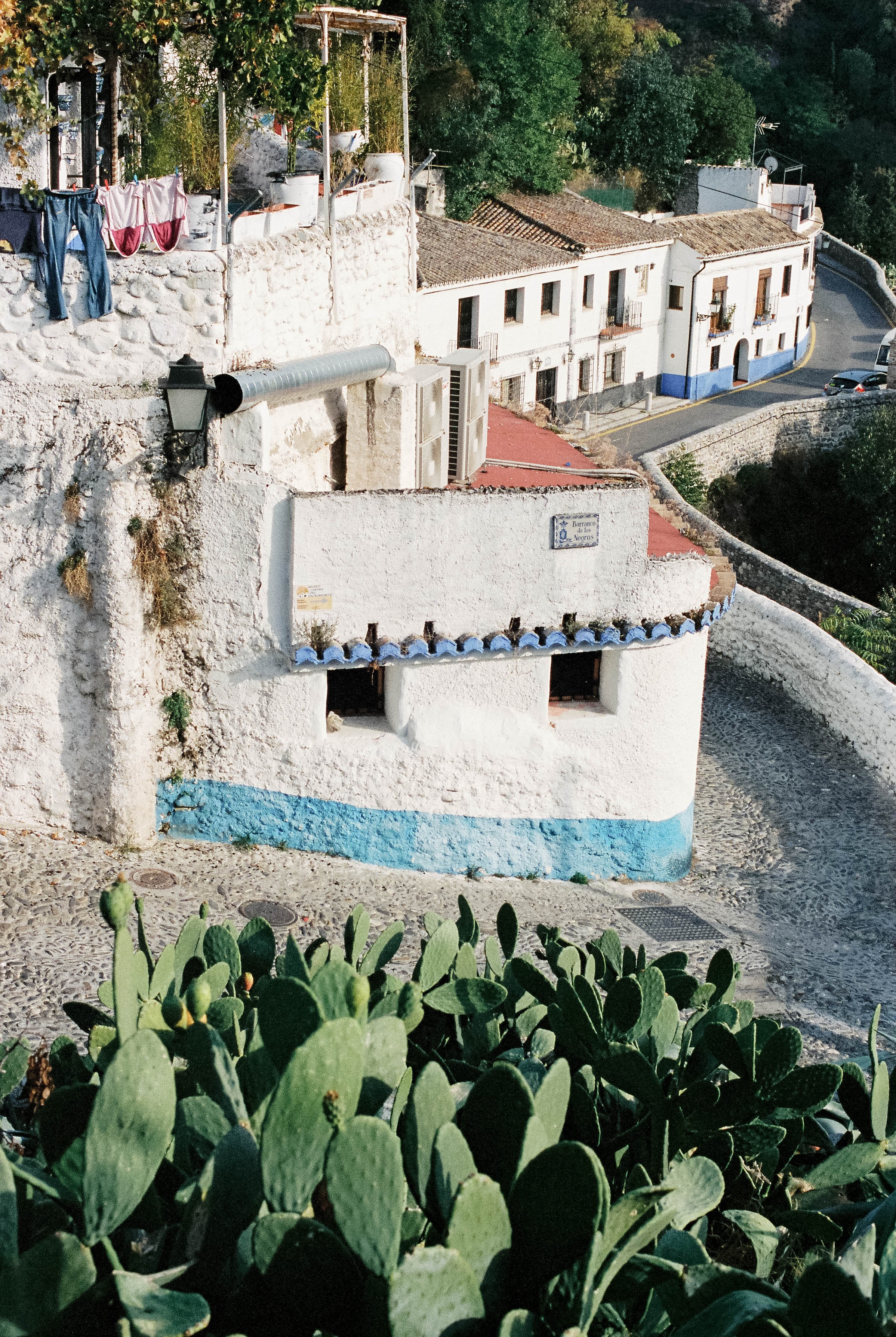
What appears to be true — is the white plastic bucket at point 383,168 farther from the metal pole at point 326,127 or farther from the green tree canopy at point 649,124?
the green tree canopy at point 649,124

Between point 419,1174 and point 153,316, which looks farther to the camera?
point 153,316

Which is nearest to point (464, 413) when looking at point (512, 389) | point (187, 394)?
point (187, 394)

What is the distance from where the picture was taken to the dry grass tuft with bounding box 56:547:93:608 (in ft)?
36.3

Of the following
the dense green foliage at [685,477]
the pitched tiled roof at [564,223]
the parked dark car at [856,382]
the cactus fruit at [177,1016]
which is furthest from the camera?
the parked dark car at [856,382]

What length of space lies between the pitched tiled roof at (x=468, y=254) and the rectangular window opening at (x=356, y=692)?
17138 millimetres

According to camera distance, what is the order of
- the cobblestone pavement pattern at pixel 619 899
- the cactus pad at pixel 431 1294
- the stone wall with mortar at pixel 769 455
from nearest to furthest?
the cactus pad at pixel 431 1294 < the cobblestone pavement pattern at pixel 619 899 < the stone wall with mortar at pixel 769 455

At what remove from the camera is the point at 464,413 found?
1347 cm

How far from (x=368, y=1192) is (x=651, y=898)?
975 cm

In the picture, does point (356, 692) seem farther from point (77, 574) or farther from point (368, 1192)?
point (368, 1192)

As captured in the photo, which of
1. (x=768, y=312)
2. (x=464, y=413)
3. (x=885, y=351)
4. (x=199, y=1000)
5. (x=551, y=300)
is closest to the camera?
(x=199, y=1000)

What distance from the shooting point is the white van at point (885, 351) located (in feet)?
133

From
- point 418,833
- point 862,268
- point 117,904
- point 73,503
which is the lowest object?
point 862,268

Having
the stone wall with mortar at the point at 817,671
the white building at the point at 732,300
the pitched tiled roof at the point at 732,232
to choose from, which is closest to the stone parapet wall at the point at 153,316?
the stone wall with mortar at the point at 817,671

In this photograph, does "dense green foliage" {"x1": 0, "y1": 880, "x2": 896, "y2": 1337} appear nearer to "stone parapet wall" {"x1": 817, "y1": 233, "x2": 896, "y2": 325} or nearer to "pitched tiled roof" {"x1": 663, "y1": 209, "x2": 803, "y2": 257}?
"pitched tiled roof" {"x1": 663, "y1": 209, "x2": 803, "y2": 257}
